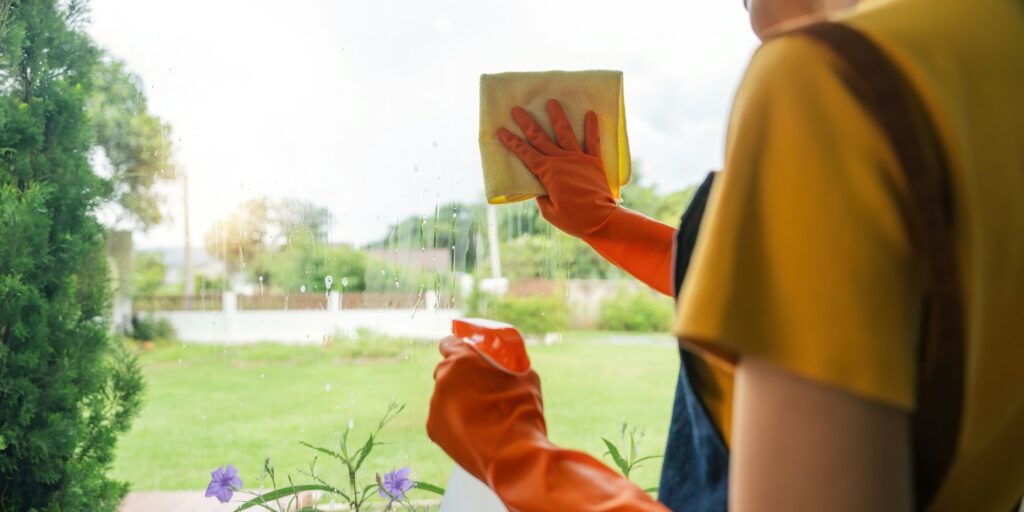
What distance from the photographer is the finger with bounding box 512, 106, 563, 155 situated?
693 mm

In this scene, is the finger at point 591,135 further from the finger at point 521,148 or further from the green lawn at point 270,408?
the green lawn at point 270,408

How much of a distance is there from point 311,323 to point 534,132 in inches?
94.0

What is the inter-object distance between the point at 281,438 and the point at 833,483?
354 centimetres

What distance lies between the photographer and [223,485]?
156cm

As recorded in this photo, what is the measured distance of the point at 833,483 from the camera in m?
0.21

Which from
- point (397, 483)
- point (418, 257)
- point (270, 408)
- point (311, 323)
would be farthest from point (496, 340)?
point (270, 408)

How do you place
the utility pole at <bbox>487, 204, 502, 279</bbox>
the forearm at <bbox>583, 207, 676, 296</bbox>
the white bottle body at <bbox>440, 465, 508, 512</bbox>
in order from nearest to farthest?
the white bottle body at <bbox>440, 465, 508, 512</bbox>
the forearm at <bbox>583, 207, 676, 296</bbox>
the utility pole at <bbox>487, 204, 502, 279</bbox>

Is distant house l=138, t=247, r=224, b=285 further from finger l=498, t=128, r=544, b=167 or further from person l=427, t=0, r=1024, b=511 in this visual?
person l=427, t=0, r=1024, b=511

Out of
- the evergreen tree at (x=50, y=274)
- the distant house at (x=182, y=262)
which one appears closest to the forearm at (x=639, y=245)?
the evergreen tree at (x=50, y=274)

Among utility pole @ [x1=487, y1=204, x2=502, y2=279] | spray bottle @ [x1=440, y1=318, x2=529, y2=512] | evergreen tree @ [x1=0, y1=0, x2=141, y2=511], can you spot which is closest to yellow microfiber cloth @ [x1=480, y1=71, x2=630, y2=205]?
spray bottle @ [x1=440, y1=318, x2=529, y2=512]

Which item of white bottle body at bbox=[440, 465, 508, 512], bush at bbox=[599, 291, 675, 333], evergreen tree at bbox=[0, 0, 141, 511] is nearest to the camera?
white bottle body at bbox=[440, 465, 508, 512]

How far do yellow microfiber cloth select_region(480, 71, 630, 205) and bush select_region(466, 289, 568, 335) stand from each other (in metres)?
2.33

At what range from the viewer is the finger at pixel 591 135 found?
0.73 m

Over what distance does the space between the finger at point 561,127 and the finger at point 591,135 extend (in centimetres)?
1
